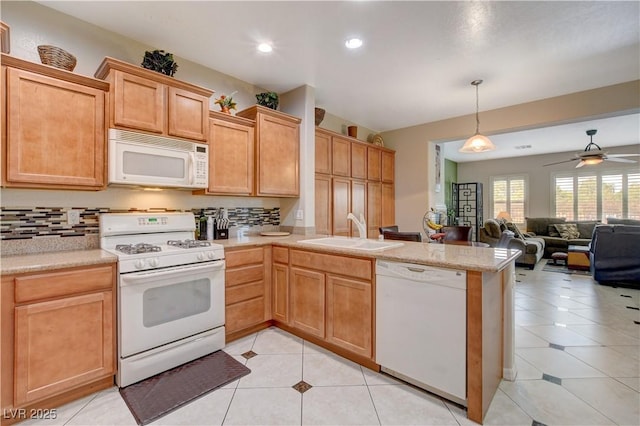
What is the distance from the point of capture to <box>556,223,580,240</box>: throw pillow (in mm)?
6789

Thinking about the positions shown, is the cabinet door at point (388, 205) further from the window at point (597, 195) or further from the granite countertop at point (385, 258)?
the window at point (597, 195)

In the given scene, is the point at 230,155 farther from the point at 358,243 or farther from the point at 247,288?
the point at 358,243

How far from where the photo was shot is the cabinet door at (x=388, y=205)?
199 inches

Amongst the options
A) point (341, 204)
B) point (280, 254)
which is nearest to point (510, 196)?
point (341, 204)

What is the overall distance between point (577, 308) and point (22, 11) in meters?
5.83

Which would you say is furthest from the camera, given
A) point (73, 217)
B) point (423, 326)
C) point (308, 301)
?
point (308, 301)

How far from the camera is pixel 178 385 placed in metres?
1.93

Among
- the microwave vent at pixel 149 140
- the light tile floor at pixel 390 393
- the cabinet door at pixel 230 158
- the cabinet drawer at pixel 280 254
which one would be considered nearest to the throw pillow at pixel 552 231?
the light tile floor at pixel 390 393

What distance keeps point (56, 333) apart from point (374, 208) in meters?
4.07

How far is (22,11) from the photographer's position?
2.03 m

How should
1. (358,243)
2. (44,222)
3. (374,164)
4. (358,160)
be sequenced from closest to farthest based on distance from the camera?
(44,222) < (358,243) < (358,160) < (374,164)

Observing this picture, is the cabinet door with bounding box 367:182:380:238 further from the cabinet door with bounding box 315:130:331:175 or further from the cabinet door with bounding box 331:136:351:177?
the cabinet door with bounding box 315:130:331:175

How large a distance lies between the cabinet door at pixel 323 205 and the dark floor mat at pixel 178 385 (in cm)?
203

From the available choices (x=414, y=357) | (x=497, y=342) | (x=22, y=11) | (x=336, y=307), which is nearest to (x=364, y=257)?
(x=336, y=307)
